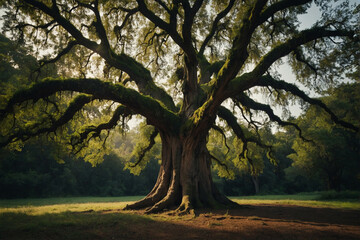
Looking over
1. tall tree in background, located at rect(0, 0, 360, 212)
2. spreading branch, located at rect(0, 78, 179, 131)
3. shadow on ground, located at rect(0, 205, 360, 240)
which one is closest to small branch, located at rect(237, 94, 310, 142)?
tall tree in background, located at rect(0, 0, 360, 212)

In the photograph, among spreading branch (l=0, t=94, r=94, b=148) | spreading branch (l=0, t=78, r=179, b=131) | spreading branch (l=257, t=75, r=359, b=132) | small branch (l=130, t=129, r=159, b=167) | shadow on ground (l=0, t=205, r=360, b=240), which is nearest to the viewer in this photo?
shadow on ground (l=0, t=205, r=360, b=240)

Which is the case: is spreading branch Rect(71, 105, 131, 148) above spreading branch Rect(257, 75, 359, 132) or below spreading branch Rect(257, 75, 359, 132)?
below

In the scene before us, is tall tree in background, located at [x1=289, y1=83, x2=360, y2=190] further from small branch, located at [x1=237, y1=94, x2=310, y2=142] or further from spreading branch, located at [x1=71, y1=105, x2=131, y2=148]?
spreading branch, located at [x1=71, y1=105, x2=131, y2=148]

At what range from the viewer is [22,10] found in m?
8.94

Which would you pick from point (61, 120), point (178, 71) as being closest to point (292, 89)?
point (178, 71)

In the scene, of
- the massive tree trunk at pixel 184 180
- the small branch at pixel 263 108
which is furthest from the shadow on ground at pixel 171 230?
the small branch at pixel 263 108

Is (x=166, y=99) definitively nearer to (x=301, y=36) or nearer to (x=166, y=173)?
(x=166, y=173)

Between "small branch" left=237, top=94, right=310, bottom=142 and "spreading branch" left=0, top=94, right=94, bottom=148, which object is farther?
"small branch" left=237, top=94, right=310, bottom=142

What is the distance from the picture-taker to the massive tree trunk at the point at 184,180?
9.58 m

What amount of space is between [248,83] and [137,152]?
9.29 metres

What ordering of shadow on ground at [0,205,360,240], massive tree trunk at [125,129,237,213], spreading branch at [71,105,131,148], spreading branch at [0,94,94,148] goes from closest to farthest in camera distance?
shadow on ground at [0,205,360,240] → spreading branch at [0,94,94,148] → massive tree trunk at [125,129,237,213] → spreading branch at [71,105,131,148]

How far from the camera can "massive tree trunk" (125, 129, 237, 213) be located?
958cm

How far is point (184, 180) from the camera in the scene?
9.84 metres

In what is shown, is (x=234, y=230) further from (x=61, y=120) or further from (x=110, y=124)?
(x=110, y=124)
